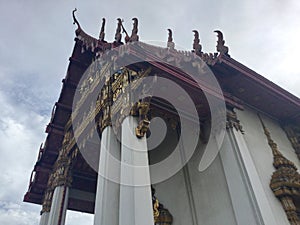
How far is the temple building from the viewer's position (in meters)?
4.46

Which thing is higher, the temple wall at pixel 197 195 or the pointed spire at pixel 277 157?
the pointed spire at pixel 277 157

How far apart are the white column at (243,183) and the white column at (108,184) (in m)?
2.09

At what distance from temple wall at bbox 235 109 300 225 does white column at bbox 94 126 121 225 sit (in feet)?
9.26

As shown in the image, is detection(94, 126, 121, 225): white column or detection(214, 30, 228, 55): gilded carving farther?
detection(214, 30, 228, 55): gilded carving

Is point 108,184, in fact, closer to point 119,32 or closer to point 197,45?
point 119,32

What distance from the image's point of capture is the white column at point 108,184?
410 cm

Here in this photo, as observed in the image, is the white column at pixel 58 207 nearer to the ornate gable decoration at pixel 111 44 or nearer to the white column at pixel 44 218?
the white column at pixel 44 218

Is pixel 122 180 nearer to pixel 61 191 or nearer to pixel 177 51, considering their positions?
pixel 177 51

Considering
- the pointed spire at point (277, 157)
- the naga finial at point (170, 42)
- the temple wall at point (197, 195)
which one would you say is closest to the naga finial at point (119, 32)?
the naga finial at point (170, 42)

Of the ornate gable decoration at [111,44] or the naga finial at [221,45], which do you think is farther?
the naga finial at [221,45]

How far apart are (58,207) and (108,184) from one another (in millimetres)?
3245

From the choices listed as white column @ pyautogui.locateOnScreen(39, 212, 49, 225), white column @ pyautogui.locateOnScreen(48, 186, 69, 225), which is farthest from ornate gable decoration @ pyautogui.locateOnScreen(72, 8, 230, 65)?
white column @ pyautogui.locateOnScreen(39, 212, 49, 225)

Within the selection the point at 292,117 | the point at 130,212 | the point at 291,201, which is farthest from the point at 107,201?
the point at 292,117

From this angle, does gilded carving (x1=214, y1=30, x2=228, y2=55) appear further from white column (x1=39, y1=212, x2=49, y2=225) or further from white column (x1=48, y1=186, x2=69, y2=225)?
white column (x1=39, y1=212, x2=49, y2=225)
